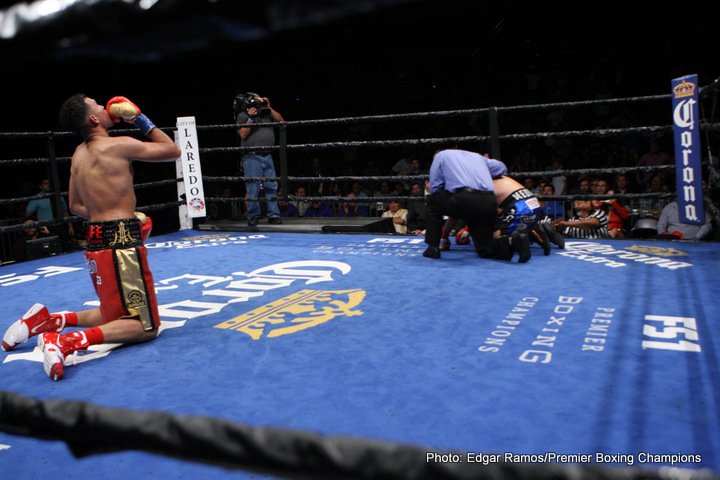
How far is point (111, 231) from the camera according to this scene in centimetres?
220

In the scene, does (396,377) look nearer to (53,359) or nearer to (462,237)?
(53,359)

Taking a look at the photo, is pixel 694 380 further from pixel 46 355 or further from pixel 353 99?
pixel 353 99

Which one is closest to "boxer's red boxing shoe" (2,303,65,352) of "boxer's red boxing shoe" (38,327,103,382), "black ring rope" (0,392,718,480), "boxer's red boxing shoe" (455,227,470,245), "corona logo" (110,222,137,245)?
"boxer's red boxing shoe" (38,327,103,382)

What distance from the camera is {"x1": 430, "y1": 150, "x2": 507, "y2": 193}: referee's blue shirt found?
11.6 feet

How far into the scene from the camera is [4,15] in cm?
42

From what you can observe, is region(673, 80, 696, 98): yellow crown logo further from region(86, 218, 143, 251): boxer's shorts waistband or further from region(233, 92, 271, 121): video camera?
region(233, 92, 271, 121): video camera

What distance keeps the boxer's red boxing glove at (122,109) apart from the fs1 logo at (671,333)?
193 cm

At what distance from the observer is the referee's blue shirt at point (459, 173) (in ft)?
11.6

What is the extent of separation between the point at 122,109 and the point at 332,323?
3.68 feet

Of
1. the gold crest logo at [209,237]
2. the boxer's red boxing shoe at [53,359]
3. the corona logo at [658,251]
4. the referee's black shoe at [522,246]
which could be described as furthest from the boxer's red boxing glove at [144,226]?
the corona logo at [658,251]

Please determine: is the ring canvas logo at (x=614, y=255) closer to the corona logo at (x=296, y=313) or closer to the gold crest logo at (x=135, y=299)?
the corona logo at (x=296, y=313)

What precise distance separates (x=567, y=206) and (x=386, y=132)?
5038 mm

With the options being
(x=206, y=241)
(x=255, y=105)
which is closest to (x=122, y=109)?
(x=206, y=241)

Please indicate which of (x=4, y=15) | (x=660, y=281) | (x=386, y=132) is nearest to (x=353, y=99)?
(x=386, y=132)
